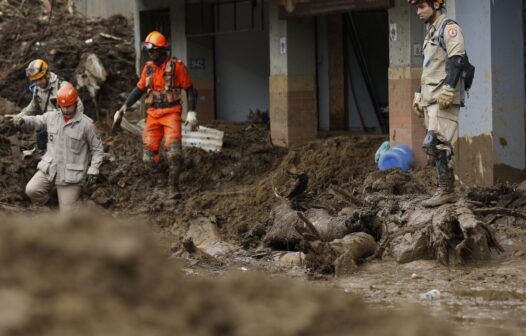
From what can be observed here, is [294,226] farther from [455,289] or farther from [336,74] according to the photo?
[336,74]

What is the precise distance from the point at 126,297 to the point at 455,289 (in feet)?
14.6

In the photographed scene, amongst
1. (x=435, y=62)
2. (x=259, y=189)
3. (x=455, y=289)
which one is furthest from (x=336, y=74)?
(x=455, y=289)

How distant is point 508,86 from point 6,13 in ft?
45.9

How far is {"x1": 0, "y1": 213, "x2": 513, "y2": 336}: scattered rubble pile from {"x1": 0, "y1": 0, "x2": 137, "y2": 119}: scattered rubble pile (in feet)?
47.1

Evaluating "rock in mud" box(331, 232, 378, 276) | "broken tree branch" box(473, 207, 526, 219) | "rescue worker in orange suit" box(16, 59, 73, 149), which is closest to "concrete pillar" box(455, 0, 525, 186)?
"broken tree branch" box(473, 207, 526, 219)

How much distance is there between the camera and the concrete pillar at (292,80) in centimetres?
1547

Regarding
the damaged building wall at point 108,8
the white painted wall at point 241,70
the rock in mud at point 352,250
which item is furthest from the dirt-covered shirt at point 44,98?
the damaged building wall at point 108,8

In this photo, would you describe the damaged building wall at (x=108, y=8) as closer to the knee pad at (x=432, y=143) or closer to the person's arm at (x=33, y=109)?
the person's arm at (x=33, y=109)

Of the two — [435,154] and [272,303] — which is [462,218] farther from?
[272,303]

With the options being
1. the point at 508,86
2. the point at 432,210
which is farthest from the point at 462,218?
the point at 508,86

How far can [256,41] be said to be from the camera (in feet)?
60.5

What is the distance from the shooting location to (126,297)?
375 cm

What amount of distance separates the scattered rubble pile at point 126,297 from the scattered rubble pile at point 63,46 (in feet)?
47.1

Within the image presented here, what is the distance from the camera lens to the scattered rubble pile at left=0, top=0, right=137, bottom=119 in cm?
1886
